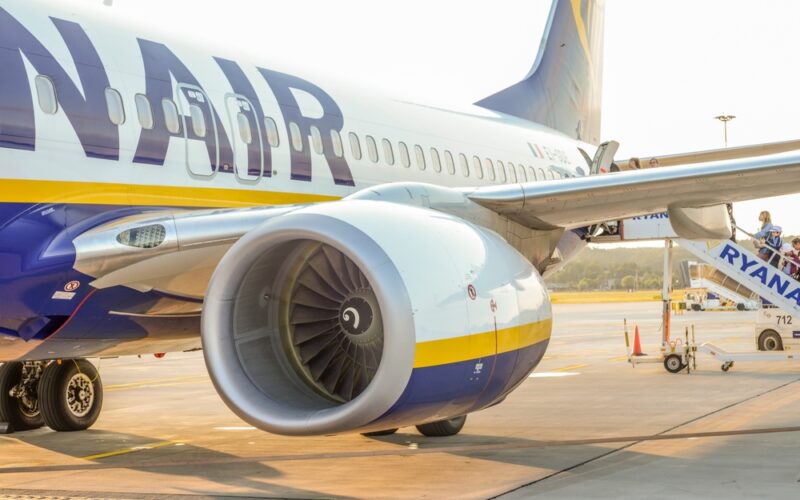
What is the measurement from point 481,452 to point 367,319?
2.38 metres

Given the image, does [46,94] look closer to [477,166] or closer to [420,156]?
[420,156]

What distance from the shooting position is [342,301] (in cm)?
700

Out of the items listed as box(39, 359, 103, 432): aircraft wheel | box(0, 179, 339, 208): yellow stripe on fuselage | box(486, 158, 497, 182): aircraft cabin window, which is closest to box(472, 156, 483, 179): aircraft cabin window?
box(486, 158, 497, 182): aircraft cabin window

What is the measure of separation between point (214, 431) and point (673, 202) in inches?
185

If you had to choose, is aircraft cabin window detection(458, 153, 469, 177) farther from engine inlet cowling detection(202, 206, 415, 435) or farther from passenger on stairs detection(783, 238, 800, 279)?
passenger on stairs detection(783, 238, 800, 279)

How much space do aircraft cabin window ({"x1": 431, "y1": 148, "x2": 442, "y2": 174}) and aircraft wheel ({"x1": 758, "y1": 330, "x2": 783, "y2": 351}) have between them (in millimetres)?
9793

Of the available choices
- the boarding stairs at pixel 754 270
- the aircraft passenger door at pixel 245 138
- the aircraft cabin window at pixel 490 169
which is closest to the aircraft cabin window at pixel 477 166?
the aircraft cabin window at pixel 490 169

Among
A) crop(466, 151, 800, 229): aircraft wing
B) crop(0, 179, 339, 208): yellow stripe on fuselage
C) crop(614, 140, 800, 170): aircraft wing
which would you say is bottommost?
crop(0, 179, 339, 208): yellow stripe on fuselage

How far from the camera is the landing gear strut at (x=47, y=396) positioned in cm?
1074

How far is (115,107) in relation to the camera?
7285 millimetres

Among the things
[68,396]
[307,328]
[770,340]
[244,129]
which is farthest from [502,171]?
[770,340]

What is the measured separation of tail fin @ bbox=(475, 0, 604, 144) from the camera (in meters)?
→ 15.6

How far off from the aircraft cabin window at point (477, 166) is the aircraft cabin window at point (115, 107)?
16.9ft

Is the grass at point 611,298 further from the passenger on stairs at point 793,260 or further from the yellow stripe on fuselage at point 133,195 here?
the yellow stripe on fuselage at point 133,195
